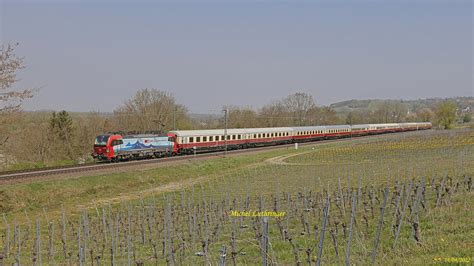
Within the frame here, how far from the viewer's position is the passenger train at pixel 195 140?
38.0 meters

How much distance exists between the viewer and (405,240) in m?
8.88

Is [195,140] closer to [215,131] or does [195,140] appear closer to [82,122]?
[215,131]

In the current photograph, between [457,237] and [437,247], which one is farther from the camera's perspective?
[457,237]

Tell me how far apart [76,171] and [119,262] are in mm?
20685

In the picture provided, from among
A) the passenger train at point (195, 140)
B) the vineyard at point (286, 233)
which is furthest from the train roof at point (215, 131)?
the vineyard at point (286, 233)

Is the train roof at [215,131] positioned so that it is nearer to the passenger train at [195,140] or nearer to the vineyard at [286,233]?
the passenger train at [195,140]

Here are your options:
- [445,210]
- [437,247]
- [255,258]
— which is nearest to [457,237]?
[437,247]

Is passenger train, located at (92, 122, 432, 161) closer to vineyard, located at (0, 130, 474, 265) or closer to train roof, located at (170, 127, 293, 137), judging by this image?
train roof, located at (170, 127, 293, 137)

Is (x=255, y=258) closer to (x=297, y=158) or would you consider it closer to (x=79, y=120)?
(x=297, y=158)

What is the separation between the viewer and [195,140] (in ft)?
161

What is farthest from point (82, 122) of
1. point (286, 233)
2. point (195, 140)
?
point (286, 233)

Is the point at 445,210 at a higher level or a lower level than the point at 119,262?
higher

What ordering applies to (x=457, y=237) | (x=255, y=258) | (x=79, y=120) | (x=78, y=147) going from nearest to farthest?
1. (x=457, y=237)
2. (x=255, y=258)
3. (x=78, y=147)
4. (x=79, y=120)

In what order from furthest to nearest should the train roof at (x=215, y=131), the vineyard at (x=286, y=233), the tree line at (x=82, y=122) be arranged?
the train roof at (x=215, y=131)
the tree line at (x=82, y=122)
the vineyard at (x=286, y=233)
